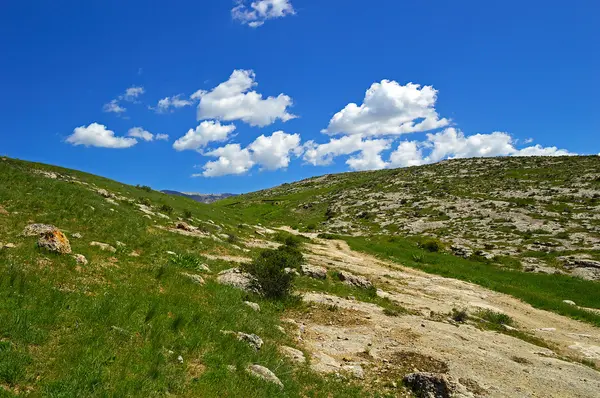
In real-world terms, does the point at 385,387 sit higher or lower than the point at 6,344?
lower

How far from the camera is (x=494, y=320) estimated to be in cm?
2350

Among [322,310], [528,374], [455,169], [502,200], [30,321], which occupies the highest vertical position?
[455,169]

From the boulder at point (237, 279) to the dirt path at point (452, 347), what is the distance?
10.8 ft

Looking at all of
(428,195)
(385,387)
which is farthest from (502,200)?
(385,387)

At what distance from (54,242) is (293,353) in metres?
10.9

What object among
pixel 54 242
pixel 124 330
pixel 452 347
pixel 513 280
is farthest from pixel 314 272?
pixel 513 280

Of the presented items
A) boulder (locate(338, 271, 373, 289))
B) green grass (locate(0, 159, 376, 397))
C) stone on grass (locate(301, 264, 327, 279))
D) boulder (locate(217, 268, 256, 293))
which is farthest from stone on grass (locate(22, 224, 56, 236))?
boulder (locate(338, 271, 373, 289))

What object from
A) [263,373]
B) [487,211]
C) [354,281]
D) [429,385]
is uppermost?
[487,211]

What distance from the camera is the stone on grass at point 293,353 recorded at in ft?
43.1

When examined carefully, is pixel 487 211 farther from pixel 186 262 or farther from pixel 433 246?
pixel 186 262

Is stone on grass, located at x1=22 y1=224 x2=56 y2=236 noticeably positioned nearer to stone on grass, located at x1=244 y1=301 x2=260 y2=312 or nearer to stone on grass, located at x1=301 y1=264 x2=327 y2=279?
stone on grass, located at x1=244 y1=301 x2=260 y2=312

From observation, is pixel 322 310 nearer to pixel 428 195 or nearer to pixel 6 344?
pixel 6 344

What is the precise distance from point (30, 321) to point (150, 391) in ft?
12.8

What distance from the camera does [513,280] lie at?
123 ft
